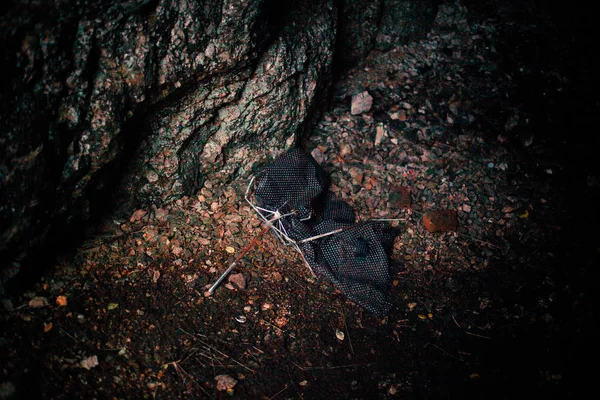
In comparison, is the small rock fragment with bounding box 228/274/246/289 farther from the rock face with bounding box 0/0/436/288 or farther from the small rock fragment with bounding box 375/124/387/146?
the small rock fragment with bounding box 375/124/387/146

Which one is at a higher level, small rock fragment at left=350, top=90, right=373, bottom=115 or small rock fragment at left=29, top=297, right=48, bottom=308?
small rock fragment at left=350, top=90, right=373, bottom=115

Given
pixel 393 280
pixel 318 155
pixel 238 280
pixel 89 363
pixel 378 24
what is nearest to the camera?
pixel 89 363

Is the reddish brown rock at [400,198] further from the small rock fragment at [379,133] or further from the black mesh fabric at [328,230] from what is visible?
the small rock fragment at [379,133]

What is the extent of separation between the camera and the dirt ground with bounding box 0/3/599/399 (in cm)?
174

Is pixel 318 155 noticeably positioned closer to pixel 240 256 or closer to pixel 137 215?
pixel 240 256

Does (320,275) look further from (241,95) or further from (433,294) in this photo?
(241,95)

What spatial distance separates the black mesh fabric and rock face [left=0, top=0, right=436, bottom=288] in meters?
0.21

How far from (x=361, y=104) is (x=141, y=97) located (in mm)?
1552

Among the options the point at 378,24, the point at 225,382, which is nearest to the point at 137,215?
the point at 225,382

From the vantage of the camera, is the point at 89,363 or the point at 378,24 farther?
the point at 378,24

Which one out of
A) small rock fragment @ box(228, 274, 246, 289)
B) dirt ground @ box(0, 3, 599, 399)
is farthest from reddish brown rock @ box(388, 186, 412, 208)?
small rock fragment @ box(228, 274, 246, 289)

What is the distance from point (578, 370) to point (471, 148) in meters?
1.45

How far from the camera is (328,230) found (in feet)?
7.68

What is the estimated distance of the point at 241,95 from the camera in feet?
7.57
